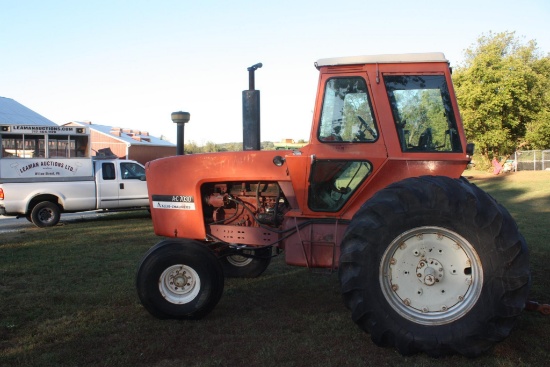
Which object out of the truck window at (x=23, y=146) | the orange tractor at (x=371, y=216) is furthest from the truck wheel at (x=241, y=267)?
the truck window at (x=23, y=146)

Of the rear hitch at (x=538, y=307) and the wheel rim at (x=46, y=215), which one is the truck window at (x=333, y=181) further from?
the wheel rim at (x=46, y=215)

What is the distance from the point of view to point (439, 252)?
4.23 m

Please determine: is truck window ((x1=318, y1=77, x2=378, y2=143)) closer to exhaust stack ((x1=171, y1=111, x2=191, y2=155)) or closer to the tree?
exhaust stack ((x1=171, y1=111, x2=191, y2=155))

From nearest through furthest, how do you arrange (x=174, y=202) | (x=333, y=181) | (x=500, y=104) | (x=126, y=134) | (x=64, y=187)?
(x=333, y=181) < (x=174, y=202) < (x=64, y=187) < (x=500, y=104) < (x=126, y=134)

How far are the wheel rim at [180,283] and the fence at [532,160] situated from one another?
36.3 m

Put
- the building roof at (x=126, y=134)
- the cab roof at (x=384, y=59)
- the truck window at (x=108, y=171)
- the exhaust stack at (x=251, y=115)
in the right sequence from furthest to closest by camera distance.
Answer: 1. the building roof at (x=126, y=134)
2. the truck window at (x=108, y=171)
3. the exhaust stack at (x=251, y=115)
4. the cab roof at (x=384, y=59)

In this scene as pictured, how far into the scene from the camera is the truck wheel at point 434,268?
3.93 metres

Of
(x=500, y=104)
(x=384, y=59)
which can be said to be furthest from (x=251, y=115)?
(x=500, y=104)

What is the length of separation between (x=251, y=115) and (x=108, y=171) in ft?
34.9

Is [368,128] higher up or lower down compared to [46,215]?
higher up

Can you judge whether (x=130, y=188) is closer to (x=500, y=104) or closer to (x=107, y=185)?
(x=107, y=185)

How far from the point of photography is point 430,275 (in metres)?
4.22

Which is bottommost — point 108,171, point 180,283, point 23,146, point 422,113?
point 180,283

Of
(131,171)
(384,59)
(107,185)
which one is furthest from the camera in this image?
(131,171)
